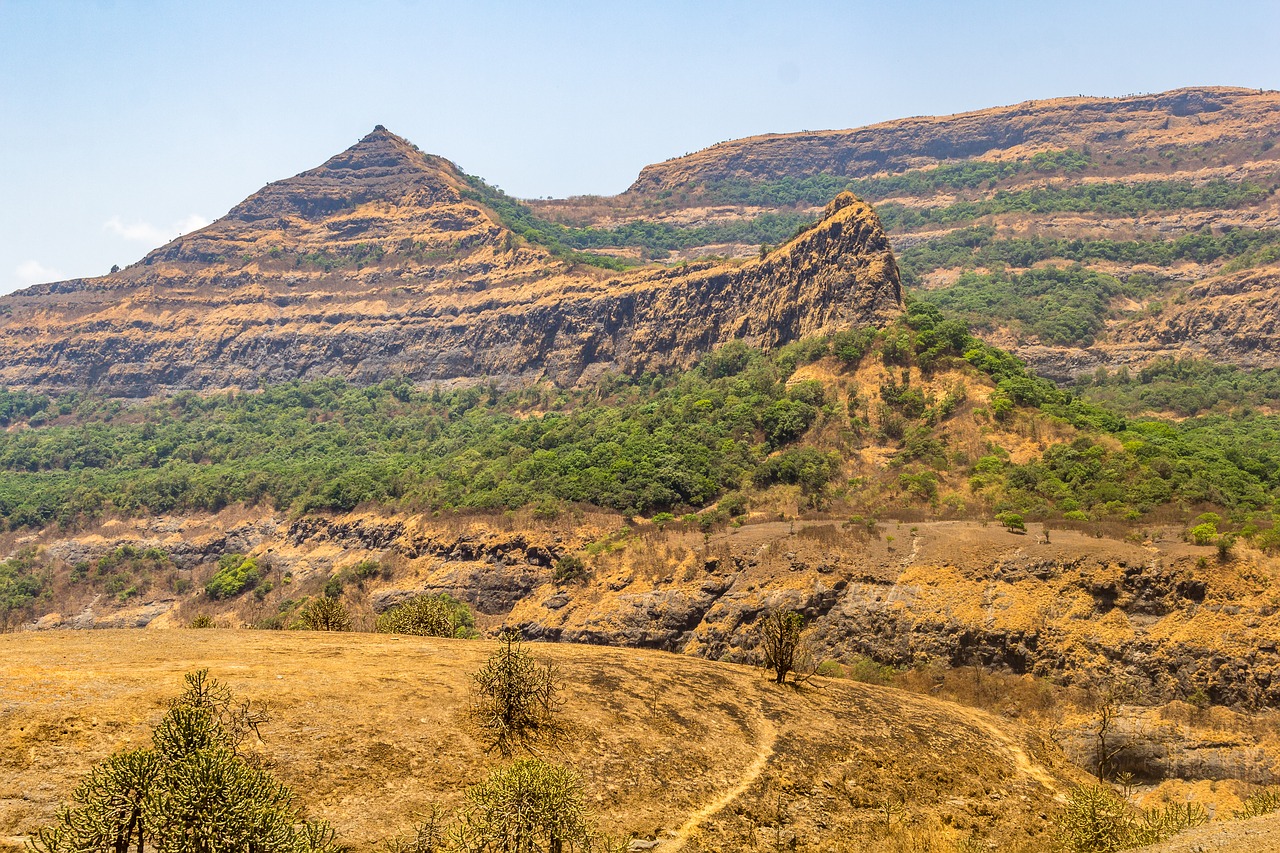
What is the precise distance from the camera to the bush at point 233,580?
224ft

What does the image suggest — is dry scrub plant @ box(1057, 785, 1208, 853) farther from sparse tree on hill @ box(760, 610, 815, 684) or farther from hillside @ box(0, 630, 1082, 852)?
sparse tree on hill @ box(760, 610, 815, 684)

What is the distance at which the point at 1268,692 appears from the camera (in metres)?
30.2

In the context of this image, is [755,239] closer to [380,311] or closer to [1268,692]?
[380,311]

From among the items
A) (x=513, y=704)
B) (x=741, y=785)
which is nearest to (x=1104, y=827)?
(x=741, y=785)

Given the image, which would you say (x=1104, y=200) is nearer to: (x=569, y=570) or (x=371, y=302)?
(x=371, y=302)

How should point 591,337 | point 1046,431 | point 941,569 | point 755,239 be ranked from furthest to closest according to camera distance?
1. point 755,239
2. point 591,337
3. point 1046,431
4. point 941,569

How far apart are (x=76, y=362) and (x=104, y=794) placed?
150 meters

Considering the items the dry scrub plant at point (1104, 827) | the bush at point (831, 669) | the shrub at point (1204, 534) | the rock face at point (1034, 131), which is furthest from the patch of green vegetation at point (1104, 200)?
the dry scrub plant at point (1104, 827)

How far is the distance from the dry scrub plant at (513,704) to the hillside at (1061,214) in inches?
3656

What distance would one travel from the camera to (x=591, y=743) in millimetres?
19531

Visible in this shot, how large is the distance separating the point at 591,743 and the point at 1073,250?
127966mm

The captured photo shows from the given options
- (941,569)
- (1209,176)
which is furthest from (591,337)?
(1209,176)

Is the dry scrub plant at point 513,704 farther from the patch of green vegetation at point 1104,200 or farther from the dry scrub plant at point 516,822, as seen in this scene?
the patch of green vegetation at point 1104,200

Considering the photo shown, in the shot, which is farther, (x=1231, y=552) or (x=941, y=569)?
(x=941, y=569)
